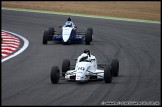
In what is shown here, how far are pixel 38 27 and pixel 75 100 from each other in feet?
74.2

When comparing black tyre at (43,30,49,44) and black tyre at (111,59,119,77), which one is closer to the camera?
black tyre at (111,59,119,77)

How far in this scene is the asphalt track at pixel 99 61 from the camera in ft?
54.9

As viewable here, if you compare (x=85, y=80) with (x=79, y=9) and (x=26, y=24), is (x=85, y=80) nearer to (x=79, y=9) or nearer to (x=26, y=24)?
(x=26, y=24)

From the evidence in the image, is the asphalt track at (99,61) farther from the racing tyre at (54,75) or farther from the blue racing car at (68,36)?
the blue racing car at (68,36)

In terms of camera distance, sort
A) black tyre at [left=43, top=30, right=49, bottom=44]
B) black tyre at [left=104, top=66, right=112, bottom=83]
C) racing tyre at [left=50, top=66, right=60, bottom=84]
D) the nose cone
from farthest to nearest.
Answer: black tyre at [left=43, top=30, right=49, bottom=44] → the nose cone → racing tyre at [left=50, top=66, right=60, bottom=84] → black tyre at [left=104, top=66, right=112, bottom=83]

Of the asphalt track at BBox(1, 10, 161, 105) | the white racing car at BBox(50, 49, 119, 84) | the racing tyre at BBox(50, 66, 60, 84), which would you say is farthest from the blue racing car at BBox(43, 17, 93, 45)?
the racing tyre at BBox(50, 66, 60, 84)

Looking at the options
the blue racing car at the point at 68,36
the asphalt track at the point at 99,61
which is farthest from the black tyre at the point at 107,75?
the blue racing car at the point at 68,36

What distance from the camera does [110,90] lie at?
696 inches

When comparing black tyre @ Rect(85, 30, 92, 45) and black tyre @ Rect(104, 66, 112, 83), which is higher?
black tyre @ Rect(85, 30, 92, 45)

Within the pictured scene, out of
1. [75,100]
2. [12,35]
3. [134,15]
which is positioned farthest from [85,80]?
[134,15]

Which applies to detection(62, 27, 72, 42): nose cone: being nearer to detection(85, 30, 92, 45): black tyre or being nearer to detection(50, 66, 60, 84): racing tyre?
detection(85, 30, 92, 45): black tyre

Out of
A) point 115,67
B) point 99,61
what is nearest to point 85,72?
point 115,67

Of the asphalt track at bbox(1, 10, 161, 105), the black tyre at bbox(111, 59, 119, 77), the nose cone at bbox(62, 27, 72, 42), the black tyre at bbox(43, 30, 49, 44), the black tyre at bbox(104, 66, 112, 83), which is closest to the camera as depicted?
the asphalt track at bbox(1, 10, 161, 105)

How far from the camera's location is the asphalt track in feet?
54.9
